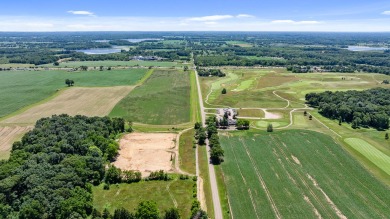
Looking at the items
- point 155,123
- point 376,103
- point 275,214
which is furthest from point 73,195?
point 376,103

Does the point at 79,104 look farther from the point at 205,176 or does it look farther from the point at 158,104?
the point at 205,176

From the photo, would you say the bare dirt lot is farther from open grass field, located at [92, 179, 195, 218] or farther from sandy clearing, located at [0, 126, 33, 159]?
sandy clearing, located at [0, 126, 33, 159]

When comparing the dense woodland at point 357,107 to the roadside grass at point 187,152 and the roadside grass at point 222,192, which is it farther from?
the roadside grass at point 222,192

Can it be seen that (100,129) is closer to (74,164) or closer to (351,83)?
(74,164)

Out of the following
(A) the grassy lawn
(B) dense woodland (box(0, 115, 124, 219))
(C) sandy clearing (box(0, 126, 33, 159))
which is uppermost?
(B) dense woodland (box(0, 115, 124, 219))

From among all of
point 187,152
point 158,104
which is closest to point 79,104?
point 158,104

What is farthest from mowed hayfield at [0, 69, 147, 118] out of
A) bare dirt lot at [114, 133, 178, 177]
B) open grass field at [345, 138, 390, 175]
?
open grass field at [345, 138, 390, 175]
